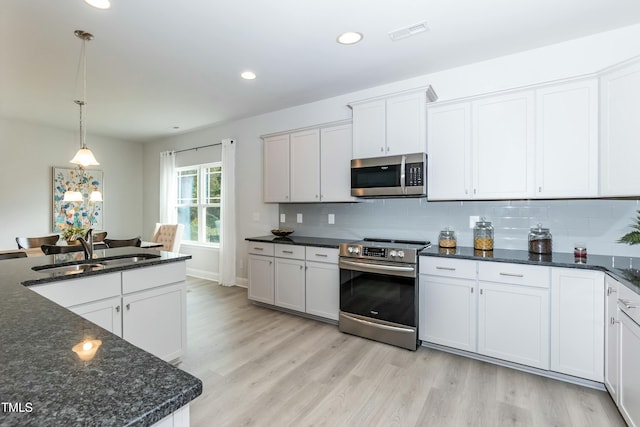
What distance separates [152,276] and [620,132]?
350cm

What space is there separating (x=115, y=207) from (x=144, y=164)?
1.09 metres

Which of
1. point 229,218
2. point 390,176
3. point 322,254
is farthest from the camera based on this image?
point 229,218

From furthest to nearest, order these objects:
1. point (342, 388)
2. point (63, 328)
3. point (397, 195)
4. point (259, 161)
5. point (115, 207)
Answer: point (115, 207) → point (259, 161) → point (397, 195) → point (342, 388) → point (63, 328)

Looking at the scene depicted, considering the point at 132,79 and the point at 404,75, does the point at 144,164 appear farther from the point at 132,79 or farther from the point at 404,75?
the point at 404,75

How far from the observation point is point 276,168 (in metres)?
4.19

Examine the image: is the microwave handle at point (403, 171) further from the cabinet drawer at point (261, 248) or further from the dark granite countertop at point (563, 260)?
the cabinet drawer at point (261, 248)

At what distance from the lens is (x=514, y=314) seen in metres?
2.46

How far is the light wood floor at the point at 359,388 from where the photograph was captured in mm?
1937

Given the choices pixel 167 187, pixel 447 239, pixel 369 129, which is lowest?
pixel 447 239

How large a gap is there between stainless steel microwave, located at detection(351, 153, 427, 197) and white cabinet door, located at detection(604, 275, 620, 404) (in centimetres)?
149

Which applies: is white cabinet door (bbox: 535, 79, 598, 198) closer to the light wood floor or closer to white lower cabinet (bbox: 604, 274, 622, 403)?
white lower cabinet (bbox: 604, 274, 622, 403)

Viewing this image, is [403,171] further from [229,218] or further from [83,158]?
[229,218]

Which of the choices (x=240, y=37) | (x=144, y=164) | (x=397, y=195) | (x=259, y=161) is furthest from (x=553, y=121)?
(x=144, y=164)

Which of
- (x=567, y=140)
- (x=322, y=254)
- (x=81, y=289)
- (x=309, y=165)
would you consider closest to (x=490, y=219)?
(x=567, y=140)
